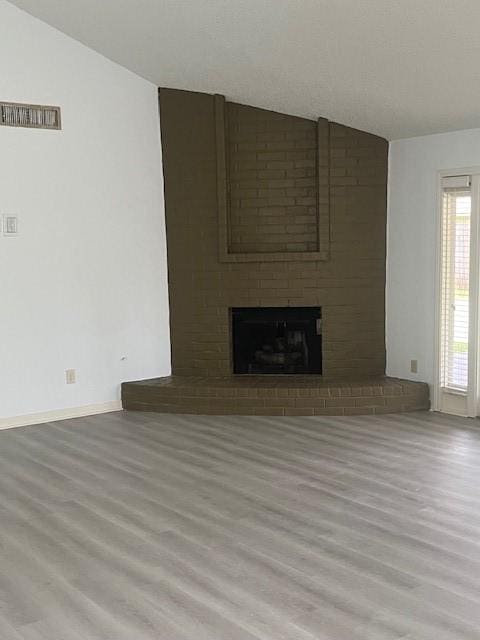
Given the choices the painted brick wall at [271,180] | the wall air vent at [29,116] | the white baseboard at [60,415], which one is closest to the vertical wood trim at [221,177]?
the painted brick wall at [271,180]

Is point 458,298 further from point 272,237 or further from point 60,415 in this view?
point 60,415

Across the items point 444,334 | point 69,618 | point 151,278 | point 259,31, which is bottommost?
point 69,618

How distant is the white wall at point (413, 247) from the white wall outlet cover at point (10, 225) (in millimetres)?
2999

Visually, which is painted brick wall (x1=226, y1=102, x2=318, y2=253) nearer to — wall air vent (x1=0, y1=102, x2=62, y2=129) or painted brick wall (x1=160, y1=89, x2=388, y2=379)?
painted brick wall (x1=160, y1=89, x2=388, y2=379)

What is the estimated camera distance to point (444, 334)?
6000mm

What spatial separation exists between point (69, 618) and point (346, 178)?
172 inches

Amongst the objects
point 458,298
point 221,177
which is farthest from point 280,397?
point 221,177

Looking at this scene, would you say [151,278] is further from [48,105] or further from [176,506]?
[176,506]

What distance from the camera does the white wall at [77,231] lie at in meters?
5.79

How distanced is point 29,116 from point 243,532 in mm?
3688

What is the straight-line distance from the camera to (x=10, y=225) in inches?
227

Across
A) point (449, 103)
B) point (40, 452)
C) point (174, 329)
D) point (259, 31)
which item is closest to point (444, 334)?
point (449, 103)

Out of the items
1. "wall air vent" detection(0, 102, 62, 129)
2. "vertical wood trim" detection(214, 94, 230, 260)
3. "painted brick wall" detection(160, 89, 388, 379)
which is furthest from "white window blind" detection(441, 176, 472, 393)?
"wall air vent" detection(0, 102, 62, 129)

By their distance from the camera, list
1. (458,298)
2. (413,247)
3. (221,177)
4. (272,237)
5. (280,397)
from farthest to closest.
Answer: (272,237) < (221,177) < (413,247) < (280,397) < (458,298)
